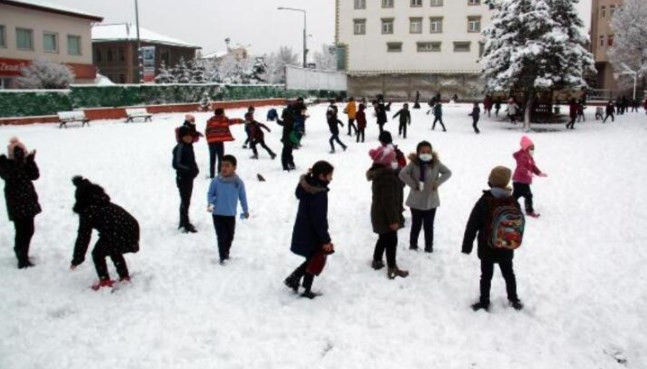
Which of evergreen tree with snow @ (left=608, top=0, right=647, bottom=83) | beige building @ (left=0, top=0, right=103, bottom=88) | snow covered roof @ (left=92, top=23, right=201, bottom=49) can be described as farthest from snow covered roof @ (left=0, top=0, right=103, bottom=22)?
evergreen tree with snow @ (left=608, top=0, right=647, bottom=83)

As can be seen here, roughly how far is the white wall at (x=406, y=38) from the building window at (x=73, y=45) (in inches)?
1036

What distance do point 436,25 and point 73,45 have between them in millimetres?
34354

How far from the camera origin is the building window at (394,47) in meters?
56.9

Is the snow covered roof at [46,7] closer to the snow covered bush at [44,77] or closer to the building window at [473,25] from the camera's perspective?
the snow covered bush at [44,77]

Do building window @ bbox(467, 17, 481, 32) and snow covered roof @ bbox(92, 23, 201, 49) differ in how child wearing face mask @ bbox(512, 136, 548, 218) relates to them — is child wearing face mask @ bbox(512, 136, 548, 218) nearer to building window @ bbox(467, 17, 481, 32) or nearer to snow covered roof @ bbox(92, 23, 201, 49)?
building window @ bbox(467, 17, 481, 32)

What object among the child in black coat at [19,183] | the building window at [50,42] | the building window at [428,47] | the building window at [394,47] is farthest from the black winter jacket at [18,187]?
the building window at [428,47]

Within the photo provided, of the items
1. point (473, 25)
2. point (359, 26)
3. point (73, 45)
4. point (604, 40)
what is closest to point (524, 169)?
point (73, 45)

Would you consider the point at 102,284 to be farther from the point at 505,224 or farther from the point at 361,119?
the point at 361,119

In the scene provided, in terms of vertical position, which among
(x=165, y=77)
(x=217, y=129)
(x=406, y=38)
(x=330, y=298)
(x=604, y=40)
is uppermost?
(x=604, y=40)

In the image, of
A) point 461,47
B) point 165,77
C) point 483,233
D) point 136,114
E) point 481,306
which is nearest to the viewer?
point 483,233

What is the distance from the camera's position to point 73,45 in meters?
42.3

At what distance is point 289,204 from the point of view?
35.8 feet

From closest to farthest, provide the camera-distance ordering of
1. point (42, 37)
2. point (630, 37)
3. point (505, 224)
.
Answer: point (505, 224) < point (42, 37) < point (630, 37)

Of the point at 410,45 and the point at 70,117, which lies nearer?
the point at 70,117
